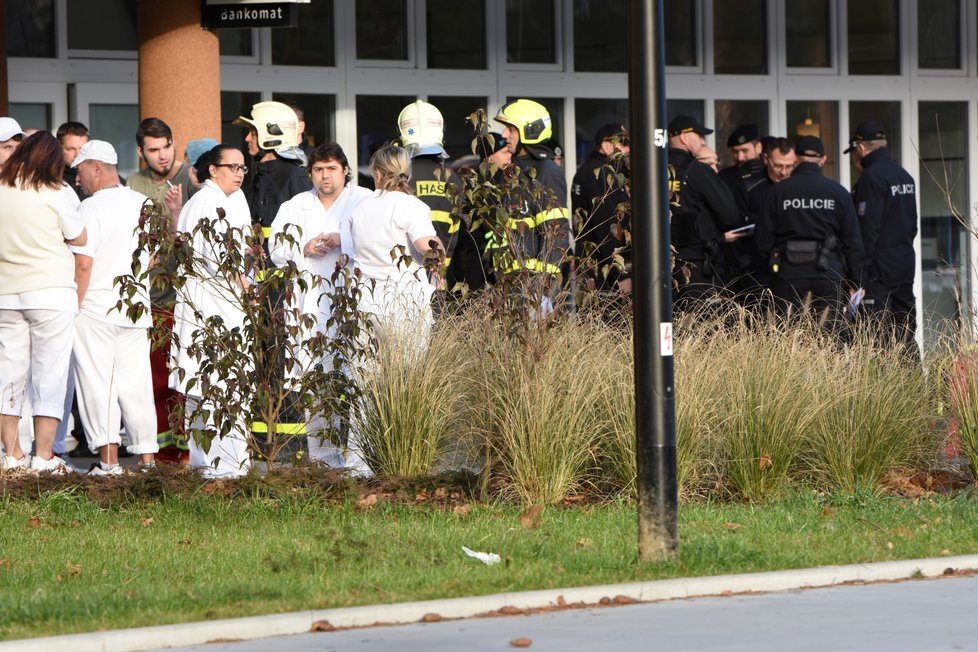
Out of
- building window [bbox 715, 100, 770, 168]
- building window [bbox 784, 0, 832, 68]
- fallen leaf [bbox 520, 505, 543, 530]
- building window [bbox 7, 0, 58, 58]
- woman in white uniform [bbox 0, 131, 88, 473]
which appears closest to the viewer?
fallen leaf [bbox 520, 505, 543, 530]

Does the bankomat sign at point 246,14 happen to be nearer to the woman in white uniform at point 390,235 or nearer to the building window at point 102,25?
the building window at point 102,25

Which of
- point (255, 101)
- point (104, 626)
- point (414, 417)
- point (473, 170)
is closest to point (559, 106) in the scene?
point (255, 101)

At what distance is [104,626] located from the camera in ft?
20.7

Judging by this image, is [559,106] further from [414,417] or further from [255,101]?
[414,417]

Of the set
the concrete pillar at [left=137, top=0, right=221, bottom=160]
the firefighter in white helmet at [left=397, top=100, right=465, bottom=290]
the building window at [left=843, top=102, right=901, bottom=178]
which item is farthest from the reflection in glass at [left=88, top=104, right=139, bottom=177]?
the building window at [left=843, top=102, right=901, bottom=178]

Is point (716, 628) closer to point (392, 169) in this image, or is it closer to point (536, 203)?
point (536, 203)

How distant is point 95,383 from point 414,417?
227cm

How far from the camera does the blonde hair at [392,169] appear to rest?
1080 cm

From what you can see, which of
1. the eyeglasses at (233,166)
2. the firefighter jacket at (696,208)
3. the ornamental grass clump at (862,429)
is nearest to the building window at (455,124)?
the firefighter jacket at (696,208)

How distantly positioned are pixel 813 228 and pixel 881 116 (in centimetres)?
609

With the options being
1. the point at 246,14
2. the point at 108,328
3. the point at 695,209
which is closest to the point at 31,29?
the point at 246,14

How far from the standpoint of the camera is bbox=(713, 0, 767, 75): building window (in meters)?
17.9

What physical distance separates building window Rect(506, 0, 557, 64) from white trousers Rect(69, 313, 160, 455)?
680 centimetres

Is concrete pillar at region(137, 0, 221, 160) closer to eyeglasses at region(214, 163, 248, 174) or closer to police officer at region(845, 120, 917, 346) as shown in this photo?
eyeglasses at region(214, 163, 248, 174)
